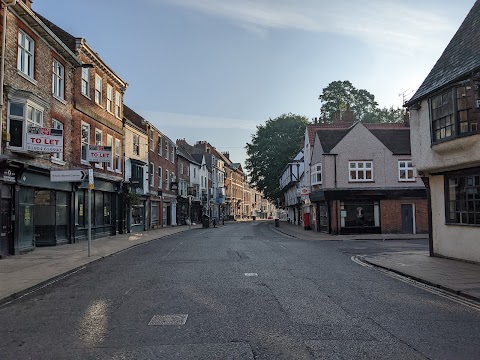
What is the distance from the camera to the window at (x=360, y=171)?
31500 mm

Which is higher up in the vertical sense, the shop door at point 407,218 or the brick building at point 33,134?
the brick building at point 33,134

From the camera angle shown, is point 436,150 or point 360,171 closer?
point 436,150

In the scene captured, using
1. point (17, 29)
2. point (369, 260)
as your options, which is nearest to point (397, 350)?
point (369, 260)

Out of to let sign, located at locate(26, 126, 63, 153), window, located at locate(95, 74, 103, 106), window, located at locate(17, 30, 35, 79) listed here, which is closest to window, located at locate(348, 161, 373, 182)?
window, located at locate(95, 74, 103, 106)

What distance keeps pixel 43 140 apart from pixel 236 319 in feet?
41.2

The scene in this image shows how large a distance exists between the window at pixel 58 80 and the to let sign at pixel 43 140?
498 centimetres

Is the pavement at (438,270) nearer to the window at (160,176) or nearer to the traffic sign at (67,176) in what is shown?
the traffic sign at (67,176)

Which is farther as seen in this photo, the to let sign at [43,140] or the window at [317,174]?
the window at [317,174]

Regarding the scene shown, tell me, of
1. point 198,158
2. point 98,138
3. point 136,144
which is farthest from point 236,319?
point 198,158

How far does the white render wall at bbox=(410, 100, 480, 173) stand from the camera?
1312 centimetres

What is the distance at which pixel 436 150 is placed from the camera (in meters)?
14.7

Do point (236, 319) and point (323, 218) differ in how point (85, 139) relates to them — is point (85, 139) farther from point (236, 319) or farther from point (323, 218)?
point (236, 319)

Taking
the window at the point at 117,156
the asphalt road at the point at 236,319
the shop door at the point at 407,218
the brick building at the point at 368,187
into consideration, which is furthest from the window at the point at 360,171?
the asphalt road at the point at 236,319

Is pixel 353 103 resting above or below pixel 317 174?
above
